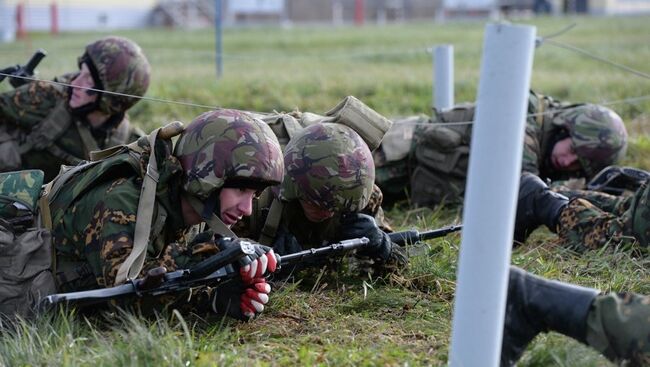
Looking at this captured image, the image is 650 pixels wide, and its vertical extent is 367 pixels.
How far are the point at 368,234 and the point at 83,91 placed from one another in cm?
271

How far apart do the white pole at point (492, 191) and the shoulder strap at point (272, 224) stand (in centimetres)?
185

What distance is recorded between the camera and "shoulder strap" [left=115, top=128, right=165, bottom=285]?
3809mm

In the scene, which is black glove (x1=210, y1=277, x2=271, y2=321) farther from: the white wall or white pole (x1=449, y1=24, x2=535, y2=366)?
the white wall

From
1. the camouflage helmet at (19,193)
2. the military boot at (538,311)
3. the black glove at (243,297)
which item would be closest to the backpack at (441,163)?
the black glove at (243,297)

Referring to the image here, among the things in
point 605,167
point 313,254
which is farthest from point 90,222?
point 605,167

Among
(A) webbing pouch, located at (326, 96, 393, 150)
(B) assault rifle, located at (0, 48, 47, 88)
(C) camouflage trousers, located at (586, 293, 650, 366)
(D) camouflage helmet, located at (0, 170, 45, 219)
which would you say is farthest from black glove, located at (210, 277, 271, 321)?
(B) assault rifle, located at (0, 48, 47, 88)

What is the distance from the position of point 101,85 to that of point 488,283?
416cm

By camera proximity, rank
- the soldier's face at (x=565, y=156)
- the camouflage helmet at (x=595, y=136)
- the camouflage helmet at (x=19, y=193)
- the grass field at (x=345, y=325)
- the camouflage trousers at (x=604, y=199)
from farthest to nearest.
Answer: the soldier's face at (x=565, y=156), the camouflage helmet at (x=595, y=136), the camouflage trousers at (x=604, y=199), the camouflage helmet at (x=19, y=193), the grass field at (x=345, y=325)

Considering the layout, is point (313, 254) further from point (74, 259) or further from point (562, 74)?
point (562, 74)

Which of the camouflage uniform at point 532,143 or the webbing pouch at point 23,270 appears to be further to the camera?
the camouflage uniform at point 532,143

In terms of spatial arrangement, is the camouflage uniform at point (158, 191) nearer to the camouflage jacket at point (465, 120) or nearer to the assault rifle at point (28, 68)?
the assault rifle at point (28, 68)

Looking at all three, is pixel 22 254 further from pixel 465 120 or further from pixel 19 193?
pixel 465 120

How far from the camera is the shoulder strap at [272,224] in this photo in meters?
4.71

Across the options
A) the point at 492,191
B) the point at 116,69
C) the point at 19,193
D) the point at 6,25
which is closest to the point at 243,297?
the point at 19,193
